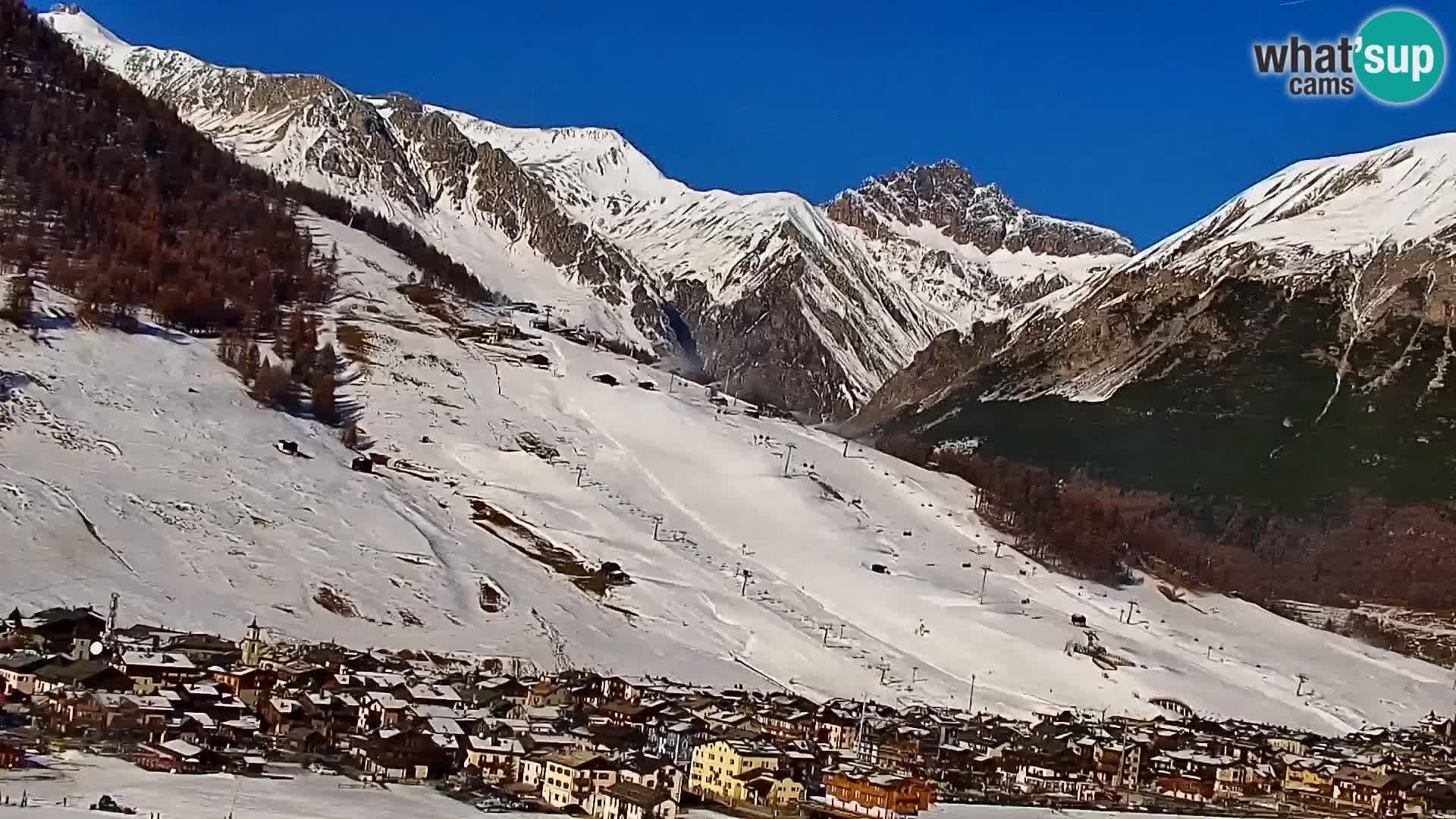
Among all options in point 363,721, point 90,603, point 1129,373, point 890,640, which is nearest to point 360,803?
point 363,721

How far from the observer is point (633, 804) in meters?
30.2

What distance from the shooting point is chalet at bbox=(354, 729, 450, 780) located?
32156 mm

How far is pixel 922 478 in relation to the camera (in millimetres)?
101438

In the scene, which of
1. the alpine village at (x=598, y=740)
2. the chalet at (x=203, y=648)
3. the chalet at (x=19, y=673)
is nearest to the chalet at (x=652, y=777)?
the alpine village at (x=598, y=740)

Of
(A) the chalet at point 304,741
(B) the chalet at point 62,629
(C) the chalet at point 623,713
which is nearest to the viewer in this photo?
(A) the chalet at point 304,741

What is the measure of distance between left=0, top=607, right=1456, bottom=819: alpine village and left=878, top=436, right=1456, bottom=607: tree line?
35.6 m

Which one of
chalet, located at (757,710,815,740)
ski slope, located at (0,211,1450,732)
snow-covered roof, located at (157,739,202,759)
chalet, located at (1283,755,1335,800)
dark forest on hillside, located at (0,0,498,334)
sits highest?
dark forest on hillside, located at (0,0,498,334)

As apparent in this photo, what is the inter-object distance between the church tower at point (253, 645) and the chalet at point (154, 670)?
3437mm

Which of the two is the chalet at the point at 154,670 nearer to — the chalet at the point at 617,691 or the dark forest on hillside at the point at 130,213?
the chalet at the point at 617,691

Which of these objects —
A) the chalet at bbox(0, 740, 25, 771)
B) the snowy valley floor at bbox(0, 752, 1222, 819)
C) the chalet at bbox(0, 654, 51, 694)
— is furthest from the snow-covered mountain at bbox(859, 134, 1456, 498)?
the chalet at bbox(0, 740, 25, 771)

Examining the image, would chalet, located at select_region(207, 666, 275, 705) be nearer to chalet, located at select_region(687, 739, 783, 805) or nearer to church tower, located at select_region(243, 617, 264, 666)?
church tower, located at select_region(243, 617, 264, 666)

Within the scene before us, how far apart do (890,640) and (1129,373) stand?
12221 cm

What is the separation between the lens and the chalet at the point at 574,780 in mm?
31266

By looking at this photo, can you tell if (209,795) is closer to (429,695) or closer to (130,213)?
(429,695)
